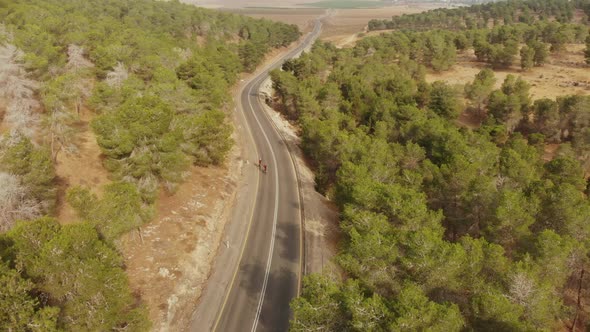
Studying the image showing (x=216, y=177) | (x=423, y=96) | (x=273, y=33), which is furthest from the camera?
(x=273, y=33)

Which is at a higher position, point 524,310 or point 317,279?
point 317,279

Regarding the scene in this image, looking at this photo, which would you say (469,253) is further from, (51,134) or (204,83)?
(204,83)

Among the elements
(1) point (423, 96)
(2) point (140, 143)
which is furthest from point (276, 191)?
(1) point (423, 96)

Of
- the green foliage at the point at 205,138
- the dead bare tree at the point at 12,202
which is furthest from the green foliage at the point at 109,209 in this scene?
the green foliage at the point at 205,138

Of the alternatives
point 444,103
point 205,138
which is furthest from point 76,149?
point 444,103

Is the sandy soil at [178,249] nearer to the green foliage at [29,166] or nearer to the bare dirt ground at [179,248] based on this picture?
the bare dirt ground at [179,248]

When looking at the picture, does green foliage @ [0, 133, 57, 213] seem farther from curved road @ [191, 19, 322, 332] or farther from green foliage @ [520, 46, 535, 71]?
green foliage @ [520, 46, 535, 71]

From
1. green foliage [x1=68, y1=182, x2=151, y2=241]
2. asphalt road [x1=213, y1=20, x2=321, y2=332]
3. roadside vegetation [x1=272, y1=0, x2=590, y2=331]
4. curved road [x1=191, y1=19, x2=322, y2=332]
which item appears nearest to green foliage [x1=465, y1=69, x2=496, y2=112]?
roadside vegetation [x1=272, y1=0, x2=590, y2=331]
